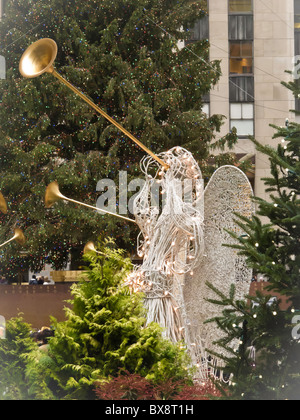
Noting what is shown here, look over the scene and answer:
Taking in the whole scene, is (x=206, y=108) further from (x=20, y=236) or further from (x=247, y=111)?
(x=20, y=236)

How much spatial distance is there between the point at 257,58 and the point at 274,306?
4.65 metres

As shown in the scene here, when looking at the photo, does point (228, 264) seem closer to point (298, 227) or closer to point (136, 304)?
point (136, 304)

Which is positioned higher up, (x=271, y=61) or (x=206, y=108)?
(x=206, y=108)

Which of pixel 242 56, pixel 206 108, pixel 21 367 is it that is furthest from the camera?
pixel 206 108

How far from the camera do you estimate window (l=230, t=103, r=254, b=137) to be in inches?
357

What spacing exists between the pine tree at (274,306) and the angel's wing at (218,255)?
1540mm

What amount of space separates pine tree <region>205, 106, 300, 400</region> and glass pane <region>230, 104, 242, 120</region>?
4722 millimetres

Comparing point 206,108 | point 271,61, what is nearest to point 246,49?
point 271,61

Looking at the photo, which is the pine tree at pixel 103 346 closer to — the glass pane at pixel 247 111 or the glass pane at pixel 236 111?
the glass pane at pixel 247 111

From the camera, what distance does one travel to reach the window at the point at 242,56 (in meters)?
8.65

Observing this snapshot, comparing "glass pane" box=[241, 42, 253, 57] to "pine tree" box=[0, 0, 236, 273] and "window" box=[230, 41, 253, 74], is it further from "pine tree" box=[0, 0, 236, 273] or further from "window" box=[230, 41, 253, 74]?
"pine tree" box=[0, 0, 236, 273]

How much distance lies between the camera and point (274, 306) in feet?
14.8

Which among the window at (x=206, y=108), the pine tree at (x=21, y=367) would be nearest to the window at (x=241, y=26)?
the window at (x=206, y=108)

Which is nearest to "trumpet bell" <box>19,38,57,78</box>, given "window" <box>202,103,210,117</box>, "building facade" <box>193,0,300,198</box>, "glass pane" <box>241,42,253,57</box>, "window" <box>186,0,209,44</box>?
"building facade" <box>193,0,300,198</box>
